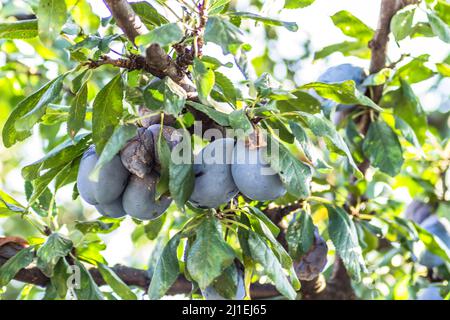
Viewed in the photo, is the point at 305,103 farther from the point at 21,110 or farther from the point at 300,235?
the point at 21,110

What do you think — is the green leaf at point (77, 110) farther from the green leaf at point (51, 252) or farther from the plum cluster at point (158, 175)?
the green leaf at point (51, 252)

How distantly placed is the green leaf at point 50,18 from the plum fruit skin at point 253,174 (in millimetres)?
332

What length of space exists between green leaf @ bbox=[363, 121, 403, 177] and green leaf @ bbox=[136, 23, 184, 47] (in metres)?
0.79

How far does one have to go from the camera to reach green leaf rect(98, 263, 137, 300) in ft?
5.04

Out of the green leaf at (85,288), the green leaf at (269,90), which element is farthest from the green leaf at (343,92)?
the green leaf at (85,288)

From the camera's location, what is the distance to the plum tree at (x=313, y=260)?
1539mm

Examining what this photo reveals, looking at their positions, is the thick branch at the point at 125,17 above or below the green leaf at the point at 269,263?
above

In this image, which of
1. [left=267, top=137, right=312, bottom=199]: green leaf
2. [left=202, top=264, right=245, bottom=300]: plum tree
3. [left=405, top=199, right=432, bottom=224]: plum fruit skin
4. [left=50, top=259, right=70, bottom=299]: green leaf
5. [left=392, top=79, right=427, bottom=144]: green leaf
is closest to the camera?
[left=267, top=137, right=312, bottom=199]: green leaf

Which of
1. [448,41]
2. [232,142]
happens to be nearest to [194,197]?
[232,142]

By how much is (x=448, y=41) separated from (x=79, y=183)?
83 cm

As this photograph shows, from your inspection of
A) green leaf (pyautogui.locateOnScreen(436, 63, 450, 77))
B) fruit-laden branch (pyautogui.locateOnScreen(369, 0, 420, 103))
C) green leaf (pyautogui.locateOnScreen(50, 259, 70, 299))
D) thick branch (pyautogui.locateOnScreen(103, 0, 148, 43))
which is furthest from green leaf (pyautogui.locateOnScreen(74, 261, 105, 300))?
green leaf (pyautogui.locateOnScreen(436, 63, 450, 77))

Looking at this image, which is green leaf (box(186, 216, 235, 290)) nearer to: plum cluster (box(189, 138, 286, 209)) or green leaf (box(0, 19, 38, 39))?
plum cluster (box(189, 138, 286, 209))
